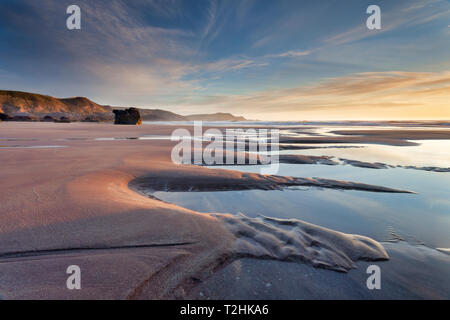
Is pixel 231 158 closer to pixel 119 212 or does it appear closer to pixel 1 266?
pixel 119 212

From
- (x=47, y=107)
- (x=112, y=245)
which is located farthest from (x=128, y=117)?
(x=47, y=107)

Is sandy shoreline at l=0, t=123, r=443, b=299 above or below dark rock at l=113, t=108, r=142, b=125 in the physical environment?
below

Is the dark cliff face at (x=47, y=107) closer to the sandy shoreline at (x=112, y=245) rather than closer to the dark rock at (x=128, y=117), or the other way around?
the dark rock at (x=128, y=117)

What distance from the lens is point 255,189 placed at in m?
4.89

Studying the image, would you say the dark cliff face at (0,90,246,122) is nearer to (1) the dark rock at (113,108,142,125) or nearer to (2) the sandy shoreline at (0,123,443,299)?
(1) the dark rock at (113,108,142,125)

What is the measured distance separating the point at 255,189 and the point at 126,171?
345 cm

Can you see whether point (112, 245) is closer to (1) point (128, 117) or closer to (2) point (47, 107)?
(1) point (128, 117)

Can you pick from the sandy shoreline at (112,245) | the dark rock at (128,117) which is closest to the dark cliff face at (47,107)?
the dark rock at (128,117)

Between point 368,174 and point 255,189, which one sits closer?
point 255,189

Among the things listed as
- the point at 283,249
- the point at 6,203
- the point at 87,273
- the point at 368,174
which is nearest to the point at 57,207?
the point at 6,203

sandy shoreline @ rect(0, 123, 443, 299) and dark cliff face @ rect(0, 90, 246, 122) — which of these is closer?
sandy shoreline @ rect(0, 123, 443, 299)

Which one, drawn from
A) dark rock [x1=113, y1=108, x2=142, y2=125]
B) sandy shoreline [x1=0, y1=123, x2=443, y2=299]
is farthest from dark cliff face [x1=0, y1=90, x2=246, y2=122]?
sandy shoreline [x1=0, y1=123, x2=443, y2=299]
